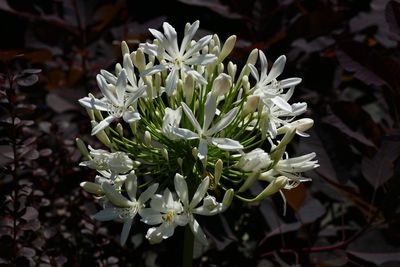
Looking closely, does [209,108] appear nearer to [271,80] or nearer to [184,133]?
[184,133]

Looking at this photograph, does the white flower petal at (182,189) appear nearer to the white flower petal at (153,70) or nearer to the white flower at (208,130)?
the white flower at (208,130)

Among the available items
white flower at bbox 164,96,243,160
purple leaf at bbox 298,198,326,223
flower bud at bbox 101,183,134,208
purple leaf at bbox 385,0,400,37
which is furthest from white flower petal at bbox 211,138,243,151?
purple leaf at bbox 385,0,400,37

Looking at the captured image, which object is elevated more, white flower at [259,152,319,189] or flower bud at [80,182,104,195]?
white flower at [259,152,319,189]

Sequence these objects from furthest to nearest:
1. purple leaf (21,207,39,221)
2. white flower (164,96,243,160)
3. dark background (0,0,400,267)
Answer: dark background (0,0,400,267) → purple leaf (21,207,39,221) → white flower (164,96,243,160)

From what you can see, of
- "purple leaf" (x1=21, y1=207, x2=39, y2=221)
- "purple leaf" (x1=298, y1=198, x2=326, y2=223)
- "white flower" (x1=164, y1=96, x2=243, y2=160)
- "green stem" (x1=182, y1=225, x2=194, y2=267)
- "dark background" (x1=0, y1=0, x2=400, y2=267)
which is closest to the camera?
"white flower" (x1=164, y1=96, x2=243, y2=160)

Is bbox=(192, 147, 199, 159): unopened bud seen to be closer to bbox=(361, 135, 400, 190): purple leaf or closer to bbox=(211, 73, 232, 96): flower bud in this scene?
bbox=(211, 73, 232, 96): flower bud

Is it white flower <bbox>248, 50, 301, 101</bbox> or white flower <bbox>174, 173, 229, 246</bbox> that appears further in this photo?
white flower <bbox>248, 50, 301, 101</bbox>

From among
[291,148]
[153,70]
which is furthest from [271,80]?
[291,148]

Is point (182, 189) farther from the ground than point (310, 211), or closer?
farther from the ground

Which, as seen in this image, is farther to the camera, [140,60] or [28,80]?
[28,80]
